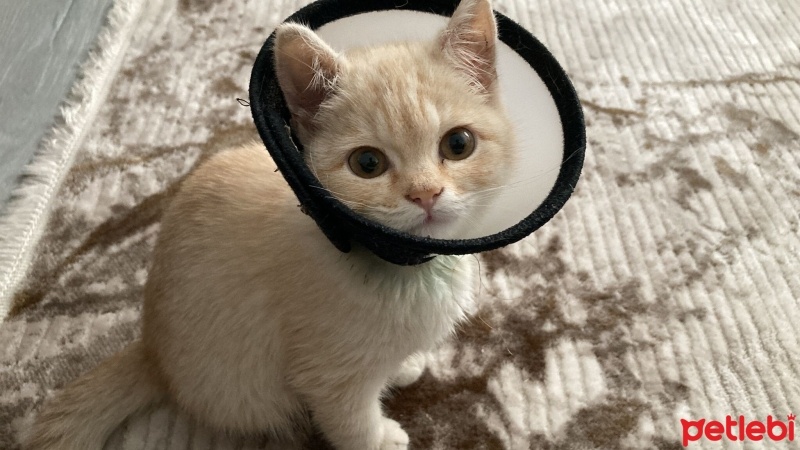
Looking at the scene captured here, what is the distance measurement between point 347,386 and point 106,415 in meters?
0.35

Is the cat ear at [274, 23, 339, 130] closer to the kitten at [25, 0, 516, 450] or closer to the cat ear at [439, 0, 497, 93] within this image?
the kitten at [25, 0, 516, 450]

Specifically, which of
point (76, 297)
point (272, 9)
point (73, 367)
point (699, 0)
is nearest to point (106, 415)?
point (73, 367)

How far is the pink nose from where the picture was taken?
1.84ft

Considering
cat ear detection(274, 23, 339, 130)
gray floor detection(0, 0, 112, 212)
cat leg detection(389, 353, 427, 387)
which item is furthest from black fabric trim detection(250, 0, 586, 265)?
gray floor detection(0, 0, 112, 212)

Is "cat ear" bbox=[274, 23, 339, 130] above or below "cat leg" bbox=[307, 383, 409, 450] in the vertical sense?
above

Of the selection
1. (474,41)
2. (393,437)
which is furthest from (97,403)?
(474,41)

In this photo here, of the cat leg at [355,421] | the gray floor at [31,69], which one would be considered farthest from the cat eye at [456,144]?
the gray floor at [31,69]

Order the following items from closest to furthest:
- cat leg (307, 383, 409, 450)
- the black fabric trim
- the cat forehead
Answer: the black fabric trim → the cat forehead → cat leg (307, 383, 409, 450)

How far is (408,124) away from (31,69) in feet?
2.98

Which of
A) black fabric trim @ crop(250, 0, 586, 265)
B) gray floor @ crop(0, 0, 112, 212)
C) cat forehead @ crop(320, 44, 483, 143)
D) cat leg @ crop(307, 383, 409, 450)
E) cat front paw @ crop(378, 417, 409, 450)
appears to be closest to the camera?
black fabric trim @ crop(250, 0, 586, 265)

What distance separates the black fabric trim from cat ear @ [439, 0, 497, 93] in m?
0.04

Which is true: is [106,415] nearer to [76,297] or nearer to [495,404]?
[76,297]

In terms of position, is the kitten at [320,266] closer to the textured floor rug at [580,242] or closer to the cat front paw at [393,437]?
the cat front paw at [393,437]

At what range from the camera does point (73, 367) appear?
0.96m
